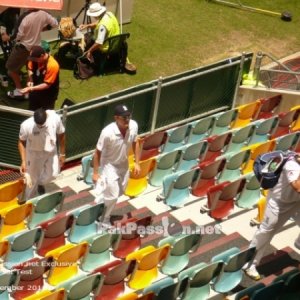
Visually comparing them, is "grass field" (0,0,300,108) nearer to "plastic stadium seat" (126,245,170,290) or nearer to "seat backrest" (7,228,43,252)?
"seat backrest" (7,228,43,252)

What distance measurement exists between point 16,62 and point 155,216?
427 cm

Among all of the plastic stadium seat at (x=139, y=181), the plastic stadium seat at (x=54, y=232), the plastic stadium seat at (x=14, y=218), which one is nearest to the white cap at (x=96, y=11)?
the plastic stadium seat at (x=139, y=181)

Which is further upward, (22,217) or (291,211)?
(291,211)

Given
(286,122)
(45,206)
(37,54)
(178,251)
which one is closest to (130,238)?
(178,251)

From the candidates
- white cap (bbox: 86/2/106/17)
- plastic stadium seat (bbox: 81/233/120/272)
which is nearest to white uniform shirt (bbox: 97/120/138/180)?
plastic stadium seat (bbox: 81/233/120/272)

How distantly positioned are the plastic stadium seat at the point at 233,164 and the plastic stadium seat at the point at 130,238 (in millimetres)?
2006

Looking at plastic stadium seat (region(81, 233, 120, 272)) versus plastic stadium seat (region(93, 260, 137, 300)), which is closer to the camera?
plastic stadium seat (region(93, 260, 137, 300))

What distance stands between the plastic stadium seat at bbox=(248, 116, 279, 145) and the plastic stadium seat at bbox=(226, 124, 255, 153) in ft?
0.35

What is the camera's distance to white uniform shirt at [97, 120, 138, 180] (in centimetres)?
1003

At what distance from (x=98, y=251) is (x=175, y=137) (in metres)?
3.39

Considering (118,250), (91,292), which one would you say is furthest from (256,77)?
(91,292)


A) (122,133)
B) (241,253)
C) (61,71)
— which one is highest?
(122,133)

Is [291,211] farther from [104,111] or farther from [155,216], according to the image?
[104,111]

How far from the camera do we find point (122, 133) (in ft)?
33.1
